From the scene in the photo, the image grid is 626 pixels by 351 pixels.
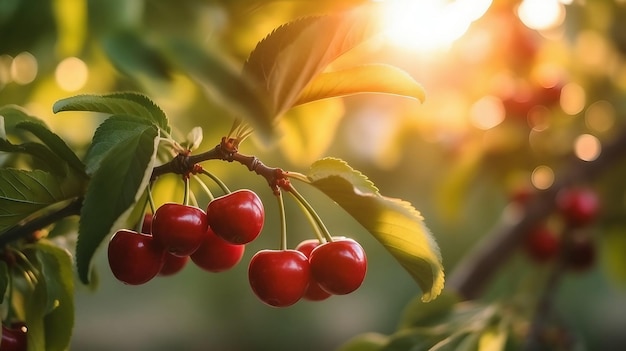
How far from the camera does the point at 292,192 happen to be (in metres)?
0.51

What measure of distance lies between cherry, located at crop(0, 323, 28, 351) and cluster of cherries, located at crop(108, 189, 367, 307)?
0.35ft

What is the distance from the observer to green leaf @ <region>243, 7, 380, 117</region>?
50 cm

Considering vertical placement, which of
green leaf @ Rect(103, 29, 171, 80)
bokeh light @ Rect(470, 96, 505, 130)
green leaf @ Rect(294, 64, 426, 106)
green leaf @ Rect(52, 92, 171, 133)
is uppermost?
green leaf @ Rect(103, 29, 171, 80)

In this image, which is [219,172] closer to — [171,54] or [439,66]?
[171,54]

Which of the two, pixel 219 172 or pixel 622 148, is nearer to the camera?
pixel 219 172

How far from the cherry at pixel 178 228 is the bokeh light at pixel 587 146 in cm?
114

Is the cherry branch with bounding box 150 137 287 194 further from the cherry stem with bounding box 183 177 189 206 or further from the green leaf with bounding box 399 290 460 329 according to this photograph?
the green leaf with bounding box 399 290 460 329

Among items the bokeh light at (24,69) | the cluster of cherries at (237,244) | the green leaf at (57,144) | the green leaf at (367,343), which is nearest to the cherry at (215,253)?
the cluster of cherries at (237,244)

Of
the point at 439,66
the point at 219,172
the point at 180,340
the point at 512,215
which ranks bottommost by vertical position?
the point at 512,215

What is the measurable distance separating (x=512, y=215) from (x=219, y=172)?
2.41ft

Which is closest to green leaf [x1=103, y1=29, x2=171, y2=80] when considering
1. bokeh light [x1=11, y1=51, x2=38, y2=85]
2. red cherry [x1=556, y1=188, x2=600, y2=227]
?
bokeh light [x1=11, y1=51, x2=38, y2=85]

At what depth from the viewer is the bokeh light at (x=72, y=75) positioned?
46.6 inches

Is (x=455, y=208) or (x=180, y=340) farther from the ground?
(x=180, y=340)

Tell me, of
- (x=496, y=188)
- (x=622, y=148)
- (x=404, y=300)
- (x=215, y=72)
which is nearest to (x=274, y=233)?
(x=404, y=300)
